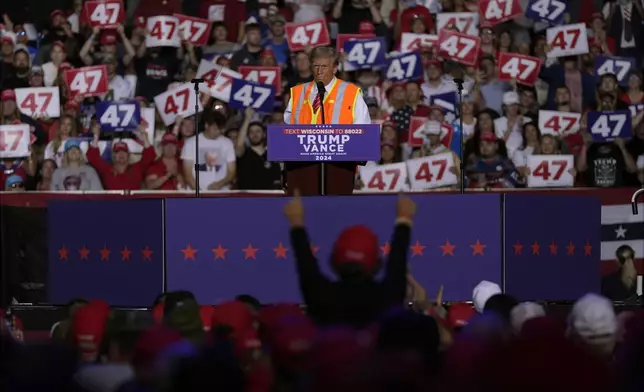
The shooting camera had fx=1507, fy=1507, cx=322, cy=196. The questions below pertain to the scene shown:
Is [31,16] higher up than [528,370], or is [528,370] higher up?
[31,16]

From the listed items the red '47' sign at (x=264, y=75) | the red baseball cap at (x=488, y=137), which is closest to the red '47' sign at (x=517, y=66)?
the red baseball cap at (x=488, y=137)

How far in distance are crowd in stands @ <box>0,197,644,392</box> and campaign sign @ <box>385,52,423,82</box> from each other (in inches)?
393

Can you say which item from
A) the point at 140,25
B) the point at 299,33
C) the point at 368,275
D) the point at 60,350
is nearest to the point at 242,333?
the point at 368,275

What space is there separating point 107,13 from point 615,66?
21.1 ft

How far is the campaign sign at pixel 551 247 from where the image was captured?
40.3ft

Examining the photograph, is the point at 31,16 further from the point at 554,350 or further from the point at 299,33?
the point at 554,350

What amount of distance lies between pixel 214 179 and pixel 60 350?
467 inches

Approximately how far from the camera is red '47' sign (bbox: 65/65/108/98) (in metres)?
18.4

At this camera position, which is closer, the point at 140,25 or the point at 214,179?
the point at 214,179

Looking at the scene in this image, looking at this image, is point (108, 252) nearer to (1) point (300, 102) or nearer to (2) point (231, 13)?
(1) point (300, 102)

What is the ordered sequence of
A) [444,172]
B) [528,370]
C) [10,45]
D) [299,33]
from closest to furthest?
1. [528,370]
2. [444,172]
3. [299,33]
4. [10,45]

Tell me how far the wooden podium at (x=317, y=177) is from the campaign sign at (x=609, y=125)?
5983 millimetres

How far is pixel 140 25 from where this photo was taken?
63.6 feet

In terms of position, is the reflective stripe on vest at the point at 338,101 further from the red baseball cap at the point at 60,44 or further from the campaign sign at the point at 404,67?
the red baseball cap at the point at 60,44
